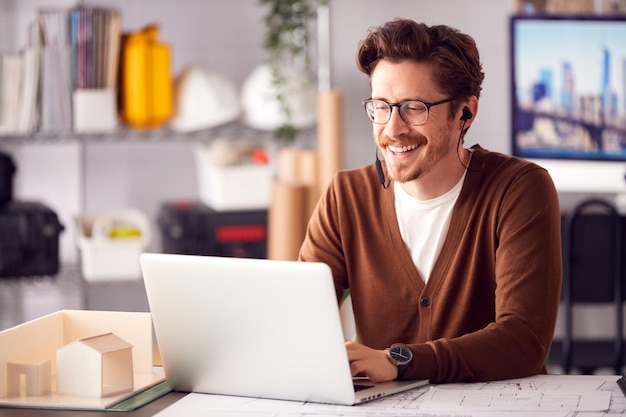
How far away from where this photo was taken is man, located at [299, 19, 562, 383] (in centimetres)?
194

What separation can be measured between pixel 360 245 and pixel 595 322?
1.93 metres

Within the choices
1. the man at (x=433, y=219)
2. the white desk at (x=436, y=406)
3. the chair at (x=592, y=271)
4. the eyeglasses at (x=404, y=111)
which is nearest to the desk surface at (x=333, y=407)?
the white desk at (x=436, y=406)

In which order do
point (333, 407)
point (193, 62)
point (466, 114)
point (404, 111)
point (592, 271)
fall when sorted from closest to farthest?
point (333, 407) → point (404, 111) → point (466, 114) → point (592, 271) → point (193, 62)

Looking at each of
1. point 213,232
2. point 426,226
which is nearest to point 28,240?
point 213,232

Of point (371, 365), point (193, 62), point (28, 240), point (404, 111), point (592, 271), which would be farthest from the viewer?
point (193, 62)

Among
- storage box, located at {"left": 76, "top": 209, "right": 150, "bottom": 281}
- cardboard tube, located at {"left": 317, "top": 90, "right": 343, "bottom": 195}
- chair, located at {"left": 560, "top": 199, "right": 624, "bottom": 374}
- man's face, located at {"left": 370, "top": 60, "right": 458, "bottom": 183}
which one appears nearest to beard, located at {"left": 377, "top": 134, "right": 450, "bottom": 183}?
man's face, located at {"left": 370, "top": 60, "right": 458, "bottom": 183}

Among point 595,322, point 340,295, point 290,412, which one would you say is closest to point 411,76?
point 340,295

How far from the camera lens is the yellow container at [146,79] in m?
3.51

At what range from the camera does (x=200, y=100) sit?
3580 mm

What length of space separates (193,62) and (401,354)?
239 cm

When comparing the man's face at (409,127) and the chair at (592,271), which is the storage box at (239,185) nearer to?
the chair at (592,271)

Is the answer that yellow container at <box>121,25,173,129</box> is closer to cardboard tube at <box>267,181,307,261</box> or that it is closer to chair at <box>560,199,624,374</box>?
cardboard tube at <box>267,181,307,261</box>

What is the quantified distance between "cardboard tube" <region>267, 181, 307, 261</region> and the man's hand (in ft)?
5.74

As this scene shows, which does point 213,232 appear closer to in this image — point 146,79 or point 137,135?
point 137,135
